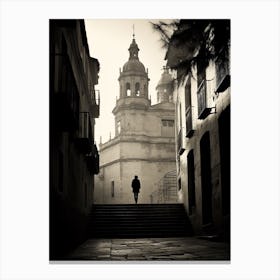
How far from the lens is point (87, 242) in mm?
8031

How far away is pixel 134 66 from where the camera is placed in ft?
22.8

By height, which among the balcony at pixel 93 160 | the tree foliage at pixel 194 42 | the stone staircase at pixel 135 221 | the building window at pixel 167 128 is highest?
the tree foliage at pixel 194 42

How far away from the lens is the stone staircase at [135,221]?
8.23m

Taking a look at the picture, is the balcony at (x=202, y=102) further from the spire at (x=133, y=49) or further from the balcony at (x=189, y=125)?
the spire at (x=133, y=49)

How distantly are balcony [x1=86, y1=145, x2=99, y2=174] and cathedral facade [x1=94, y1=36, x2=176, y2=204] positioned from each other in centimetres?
7

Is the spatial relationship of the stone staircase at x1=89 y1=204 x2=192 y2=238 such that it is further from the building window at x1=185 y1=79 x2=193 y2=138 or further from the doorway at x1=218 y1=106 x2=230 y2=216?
the doorway at x1=218 y1=106 x2=230 y2=216

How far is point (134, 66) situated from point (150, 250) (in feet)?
6.90

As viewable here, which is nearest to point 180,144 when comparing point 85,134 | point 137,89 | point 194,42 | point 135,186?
point 135,186

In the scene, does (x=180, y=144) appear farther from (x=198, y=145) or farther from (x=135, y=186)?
(x=135, y=186)

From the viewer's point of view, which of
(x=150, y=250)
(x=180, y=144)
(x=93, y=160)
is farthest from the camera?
(x=180, y=144)
